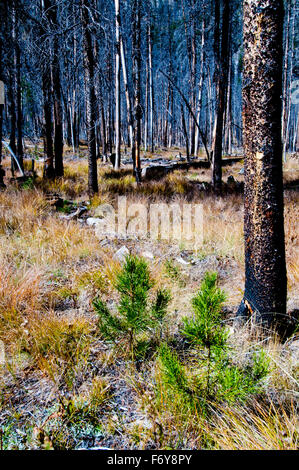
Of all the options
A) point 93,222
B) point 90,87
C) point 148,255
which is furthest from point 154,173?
point 148,255

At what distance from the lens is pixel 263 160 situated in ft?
5.97

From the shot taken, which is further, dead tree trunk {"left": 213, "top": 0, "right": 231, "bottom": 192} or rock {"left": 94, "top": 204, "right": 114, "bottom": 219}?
dead tree trunk {"left": 213, "top": 0, "right": 231, "bottom": 192}

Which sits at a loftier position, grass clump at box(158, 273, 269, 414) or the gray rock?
the gray rock

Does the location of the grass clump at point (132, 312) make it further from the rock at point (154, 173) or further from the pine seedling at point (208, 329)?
the rock at point (154, 173)

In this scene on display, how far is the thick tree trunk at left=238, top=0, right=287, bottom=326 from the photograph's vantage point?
5.54 feet

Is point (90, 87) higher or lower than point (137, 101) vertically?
lower

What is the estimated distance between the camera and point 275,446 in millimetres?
1263

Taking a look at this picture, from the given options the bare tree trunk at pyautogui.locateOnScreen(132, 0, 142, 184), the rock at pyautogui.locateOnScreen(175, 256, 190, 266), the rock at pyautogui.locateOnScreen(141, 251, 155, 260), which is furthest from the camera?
the bare tree trunk at pyautogui.locateOnScreen(132, 0, 142, 184)

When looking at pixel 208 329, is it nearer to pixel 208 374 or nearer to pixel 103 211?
pixel 208 374

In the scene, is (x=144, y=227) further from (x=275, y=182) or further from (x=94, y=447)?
(x=94, y=447)

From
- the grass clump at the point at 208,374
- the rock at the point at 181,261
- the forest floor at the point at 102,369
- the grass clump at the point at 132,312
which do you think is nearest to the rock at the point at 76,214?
the forest floor at the point at 102,369

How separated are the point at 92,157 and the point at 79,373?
19.9 feet

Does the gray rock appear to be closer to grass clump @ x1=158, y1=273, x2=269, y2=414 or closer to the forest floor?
the forest floor

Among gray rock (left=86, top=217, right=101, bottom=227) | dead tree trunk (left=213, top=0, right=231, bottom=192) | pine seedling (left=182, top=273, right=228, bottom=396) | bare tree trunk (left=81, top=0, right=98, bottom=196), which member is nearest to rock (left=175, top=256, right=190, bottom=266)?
gray rock (left=86, top=217, right=101, bottom=227)
